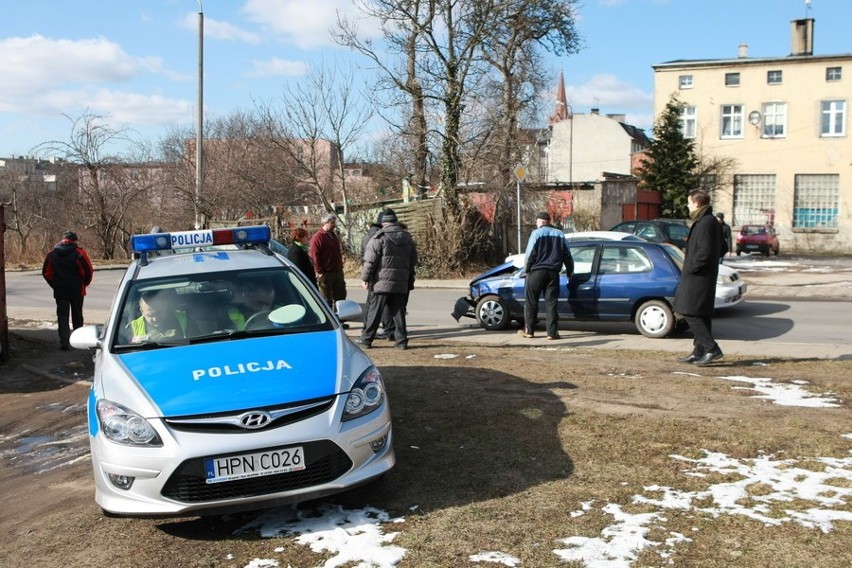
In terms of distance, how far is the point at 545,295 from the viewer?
Result: 39.5 feet

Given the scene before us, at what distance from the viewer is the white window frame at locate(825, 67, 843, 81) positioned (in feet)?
155

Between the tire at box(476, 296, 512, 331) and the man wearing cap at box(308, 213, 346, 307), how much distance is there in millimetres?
2389

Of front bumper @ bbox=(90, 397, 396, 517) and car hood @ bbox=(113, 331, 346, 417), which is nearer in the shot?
front bumper @ bbox=(90, 397, 396, 517)

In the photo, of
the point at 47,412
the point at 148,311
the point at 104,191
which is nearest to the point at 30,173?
the point at 104,191

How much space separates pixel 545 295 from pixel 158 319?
7154mm

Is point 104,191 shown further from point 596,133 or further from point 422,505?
point 596,133

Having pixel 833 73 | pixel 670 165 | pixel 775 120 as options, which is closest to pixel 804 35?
pixel 833 73

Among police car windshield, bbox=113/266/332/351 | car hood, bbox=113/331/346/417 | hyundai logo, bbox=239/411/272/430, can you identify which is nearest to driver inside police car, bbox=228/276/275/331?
police car windshield, bbox=113/266/332/351

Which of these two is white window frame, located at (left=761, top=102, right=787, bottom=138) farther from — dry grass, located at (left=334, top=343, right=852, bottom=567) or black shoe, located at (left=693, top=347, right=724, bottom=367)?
black shoe, located at (left=693, top=347, right=724, bottom=367)

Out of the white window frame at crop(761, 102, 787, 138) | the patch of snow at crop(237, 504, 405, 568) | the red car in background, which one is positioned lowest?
the patch of snow at crop(237, 504, 405, 568)

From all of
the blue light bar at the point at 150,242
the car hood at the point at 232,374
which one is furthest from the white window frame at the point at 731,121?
the car hood at the point at 232,374

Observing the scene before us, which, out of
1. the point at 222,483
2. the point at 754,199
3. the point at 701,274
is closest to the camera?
the point at 222,483

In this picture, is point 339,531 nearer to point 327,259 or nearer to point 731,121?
point 327,259

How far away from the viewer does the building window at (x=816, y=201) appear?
46969 millimetres
